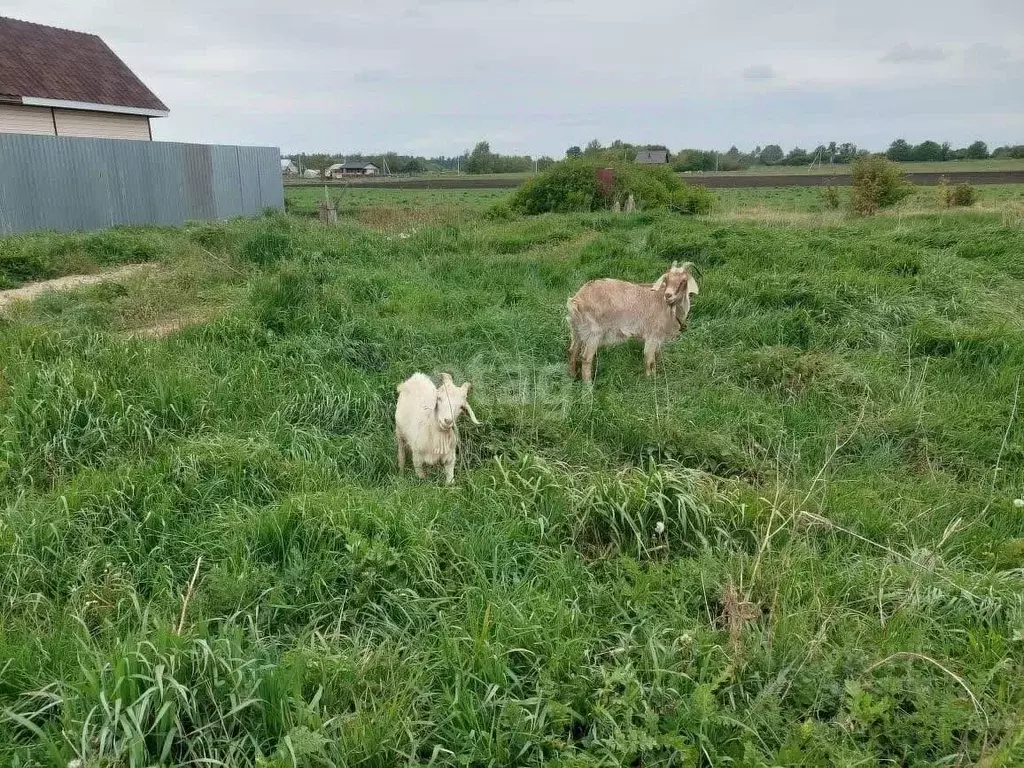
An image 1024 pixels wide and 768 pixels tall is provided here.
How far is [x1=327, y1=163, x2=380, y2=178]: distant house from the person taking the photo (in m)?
54.2

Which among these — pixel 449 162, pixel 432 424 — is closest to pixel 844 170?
pixel 449 162

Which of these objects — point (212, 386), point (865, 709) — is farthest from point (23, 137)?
point (865, 709)

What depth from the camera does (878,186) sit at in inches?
729

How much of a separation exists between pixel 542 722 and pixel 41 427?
396 centimetres

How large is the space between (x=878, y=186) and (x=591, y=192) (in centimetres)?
806

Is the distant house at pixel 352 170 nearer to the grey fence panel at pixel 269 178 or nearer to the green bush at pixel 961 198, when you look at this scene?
the grey fence panel at pixel 269 178

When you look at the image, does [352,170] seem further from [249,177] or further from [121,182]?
[121,182]

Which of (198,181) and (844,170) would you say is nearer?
(198,181)

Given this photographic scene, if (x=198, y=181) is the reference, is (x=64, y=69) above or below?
above

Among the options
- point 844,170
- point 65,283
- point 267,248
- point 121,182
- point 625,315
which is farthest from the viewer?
point 844,170

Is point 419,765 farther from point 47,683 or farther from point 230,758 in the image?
point 47,683

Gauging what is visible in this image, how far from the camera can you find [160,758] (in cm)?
208

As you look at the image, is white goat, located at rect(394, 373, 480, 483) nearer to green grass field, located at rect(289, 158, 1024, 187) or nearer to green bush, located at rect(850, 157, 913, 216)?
green bush, located at rect(850, 157, 913, 216)

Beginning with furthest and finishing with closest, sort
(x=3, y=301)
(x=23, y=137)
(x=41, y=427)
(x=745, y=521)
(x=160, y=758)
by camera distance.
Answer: (x=23, y=137) < (x=3, y=301) < (x=41, y=427) < (x=745, y=521) < (x=160, y=758)
